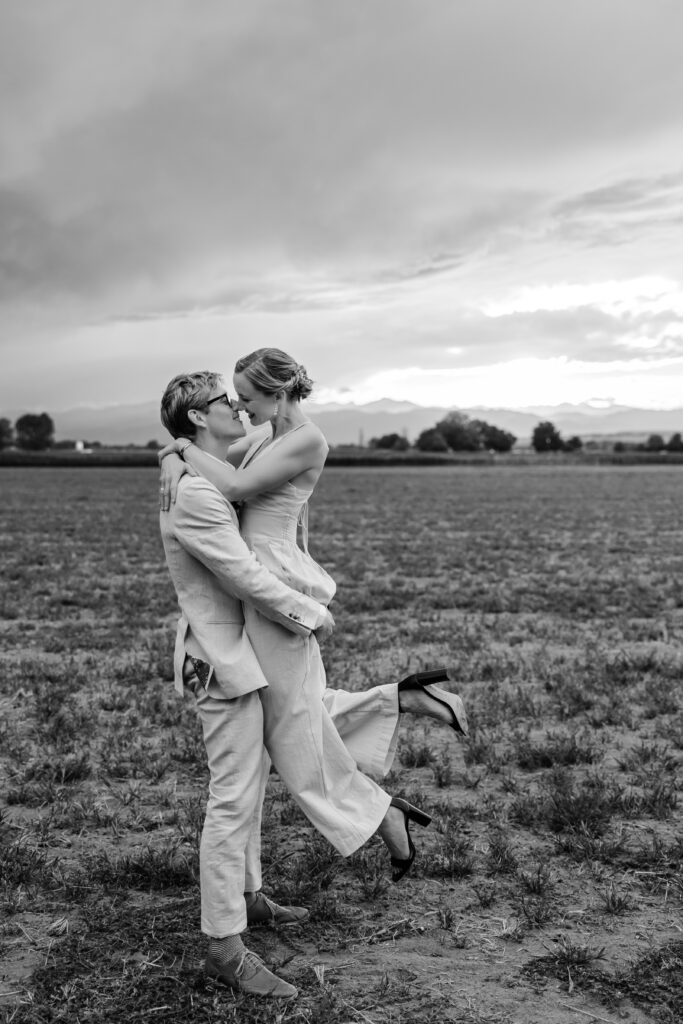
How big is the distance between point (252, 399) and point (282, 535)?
0.56m

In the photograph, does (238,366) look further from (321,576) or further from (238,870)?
(238,870)

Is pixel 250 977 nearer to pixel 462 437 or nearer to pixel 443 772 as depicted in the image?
pixel 443 772

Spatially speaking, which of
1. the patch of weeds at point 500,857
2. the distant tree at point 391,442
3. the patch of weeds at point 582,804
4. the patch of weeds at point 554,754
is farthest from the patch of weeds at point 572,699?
the distant tree at point 391,442

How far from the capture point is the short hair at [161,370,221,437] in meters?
3.51

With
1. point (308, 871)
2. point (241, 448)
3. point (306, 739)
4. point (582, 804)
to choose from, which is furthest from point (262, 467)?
point (582, 804)

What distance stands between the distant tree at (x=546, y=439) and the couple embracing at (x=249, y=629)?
579ft

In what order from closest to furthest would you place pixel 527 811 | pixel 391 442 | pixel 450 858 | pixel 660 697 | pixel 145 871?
pixel 145 871 < pixel 450 858 < pixel 527 811 < pixel 660 697 < pixel 391 442

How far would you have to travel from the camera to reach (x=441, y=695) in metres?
3.90

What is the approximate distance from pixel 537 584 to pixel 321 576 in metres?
10.6

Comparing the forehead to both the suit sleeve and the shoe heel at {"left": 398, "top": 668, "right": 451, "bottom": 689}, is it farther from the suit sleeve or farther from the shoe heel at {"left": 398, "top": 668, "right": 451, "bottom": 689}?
the shoe heel at {"left": 398, "top": 668, "right": 451, "bottom": 689}

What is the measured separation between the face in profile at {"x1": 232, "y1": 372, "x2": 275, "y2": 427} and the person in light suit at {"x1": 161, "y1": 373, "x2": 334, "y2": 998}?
6 centimetres

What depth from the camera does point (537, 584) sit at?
45.6 feet

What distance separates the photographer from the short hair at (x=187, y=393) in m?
3.51

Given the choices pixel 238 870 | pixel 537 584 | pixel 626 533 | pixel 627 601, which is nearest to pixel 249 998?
pixel 238 870
